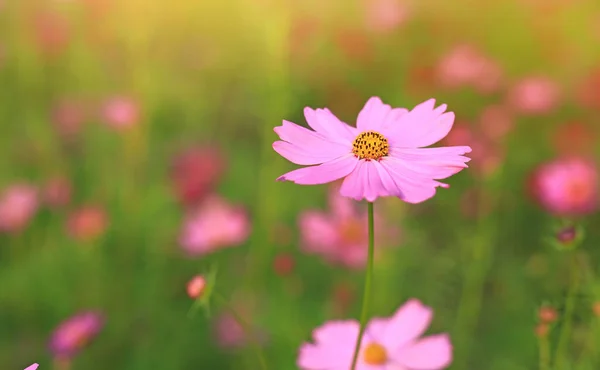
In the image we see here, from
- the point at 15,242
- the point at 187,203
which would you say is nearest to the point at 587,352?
the point at 187,203

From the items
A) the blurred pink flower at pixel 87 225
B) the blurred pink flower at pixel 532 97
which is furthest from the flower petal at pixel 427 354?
the blurred pink flower at pixel 532 97

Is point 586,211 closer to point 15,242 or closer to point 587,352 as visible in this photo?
point 587,352

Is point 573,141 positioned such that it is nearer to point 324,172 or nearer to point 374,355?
point 374,355

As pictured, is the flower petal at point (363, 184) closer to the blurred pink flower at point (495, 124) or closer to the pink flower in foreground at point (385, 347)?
the pink flower in foreground at point (385, 347)

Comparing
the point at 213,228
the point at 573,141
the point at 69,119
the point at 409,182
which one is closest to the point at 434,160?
the point at 409,182

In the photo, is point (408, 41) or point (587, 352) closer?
point (587, 352)
